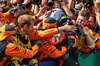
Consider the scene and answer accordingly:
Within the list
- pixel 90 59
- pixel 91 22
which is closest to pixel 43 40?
pixel 90 59

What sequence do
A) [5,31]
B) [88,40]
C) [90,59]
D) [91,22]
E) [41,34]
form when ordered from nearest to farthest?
[5,31] < [41,34] < [88,40] < [90,59] < [91,22]

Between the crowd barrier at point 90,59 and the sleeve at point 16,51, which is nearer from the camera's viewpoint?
the sleeve at point 16,51

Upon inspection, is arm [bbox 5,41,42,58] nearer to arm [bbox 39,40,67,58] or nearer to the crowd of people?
the crowd of people

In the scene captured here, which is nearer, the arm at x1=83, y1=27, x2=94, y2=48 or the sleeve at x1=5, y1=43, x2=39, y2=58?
the sleeve at x1=5, y1=43, x2=39, y2=58

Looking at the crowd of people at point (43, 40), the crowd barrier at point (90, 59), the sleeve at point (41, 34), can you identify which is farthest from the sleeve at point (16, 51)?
the crowd barrier at point (90, 59)

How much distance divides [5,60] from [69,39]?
1.20 m

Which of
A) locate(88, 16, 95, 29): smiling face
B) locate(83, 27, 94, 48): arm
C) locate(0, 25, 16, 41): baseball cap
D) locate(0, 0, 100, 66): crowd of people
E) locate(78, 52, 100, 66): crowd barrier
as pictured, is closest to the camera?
locate(0, 25, 16, 41): baseball cap

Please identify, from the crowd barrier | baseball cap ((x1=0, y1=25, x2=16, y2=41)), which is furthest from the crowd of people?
the crowd barrier

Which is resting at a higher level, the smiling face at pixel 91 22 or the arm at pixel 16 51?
the arm at pixel 16 51

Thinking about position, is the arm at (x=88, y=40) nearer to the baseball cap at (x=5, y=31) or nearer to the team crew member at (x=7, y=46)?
the team crew member at (x=7, y=46)

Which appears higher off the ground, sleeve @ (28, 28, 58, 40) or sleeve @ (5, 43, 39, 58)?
sleeve @ (28, 28, 58, 40)

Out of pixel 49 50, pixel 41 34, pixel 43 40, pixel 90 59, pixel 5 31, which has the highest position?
pixel 5 31

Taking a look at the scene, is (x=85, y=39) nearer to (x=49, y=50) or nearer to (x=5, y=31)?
(x=49, y=50)

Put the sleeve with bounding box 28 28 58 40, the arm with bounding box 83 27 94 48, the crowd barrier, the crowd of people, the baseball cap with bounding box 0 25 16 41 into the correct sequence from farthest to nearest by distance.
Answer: the crowd barrier, the arm with bounding box 83 27 94 48, the sleeve with bounding box 28 28 58 40, the crowd of people, the baseball cap with bounding box 0 25 16 41
